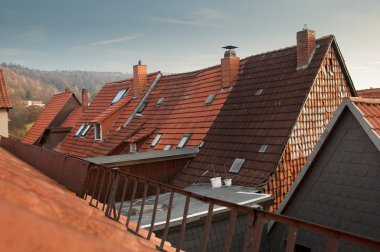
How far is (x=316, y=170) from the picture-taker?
Result: 9352 mm

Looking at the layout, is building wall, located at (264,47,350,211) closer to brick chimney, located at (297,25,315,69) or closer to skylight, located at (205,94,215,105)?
brick chimney, located at (297,25,315,69)

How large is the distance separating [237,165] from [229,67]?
6459mm

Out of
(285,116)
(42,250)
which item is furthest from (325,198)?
(42,250)

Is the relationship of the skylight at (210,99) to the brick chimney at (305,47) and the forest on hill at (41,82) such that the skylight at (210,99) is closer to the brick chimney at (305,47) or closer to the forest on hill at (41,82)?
the brick chimney at (305,47)

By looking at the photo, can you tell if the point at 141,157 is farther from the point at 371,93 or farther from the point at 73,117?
the point at 73,117

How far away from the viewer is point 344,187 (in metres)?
8.77

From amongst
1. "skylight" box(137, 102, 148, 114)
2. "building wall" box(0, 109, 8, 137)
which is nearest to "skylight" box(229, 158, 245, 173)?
"skylight" box(137, 102, 148, 114)

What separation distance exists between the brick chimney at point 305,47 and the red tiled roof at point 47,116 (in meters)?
24.5

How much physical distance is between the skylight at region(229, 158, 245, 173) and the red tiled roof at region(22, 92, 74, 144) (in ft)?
75.9

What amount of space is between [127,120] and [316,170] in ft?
51.8

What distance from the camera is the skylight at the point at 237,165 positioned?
14273 millimetres

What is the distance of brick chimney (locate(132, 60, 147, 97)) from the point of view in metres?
25.4

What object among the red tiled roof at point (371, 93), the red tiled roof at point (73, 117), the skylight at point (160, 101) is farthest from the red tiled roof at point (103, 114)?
the red tiled roof at point (371, 93)

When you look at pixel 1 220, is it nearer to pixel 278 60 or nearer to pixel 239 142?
pixel 239 142
